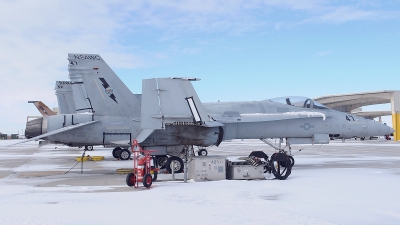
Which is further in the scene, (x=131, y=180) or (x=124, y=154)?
(x=124, y=154)

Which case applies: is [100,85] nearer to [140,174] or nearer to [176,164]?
[176,164]

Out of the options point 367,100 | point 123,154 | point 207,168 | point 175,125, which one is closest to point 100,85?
point 175,125

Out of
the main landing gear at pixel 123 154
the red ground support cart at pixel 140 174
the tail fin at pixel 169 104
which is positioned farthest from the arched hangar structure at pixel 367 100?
the red ground support cart at pixel 140 174

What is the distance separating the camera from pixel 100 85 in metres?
14.9

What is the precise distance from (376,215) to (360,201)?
135cm

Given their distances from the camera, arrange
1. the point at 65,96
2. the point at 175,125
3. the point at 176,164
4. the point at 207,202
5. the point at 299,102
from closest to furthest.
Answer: the point at 207,202, the point at 175,125, the point at 176,164, the point at 299,102, the point at 65,96

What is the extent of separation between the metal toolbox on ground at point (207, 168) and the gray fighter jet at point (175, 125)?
1432mm

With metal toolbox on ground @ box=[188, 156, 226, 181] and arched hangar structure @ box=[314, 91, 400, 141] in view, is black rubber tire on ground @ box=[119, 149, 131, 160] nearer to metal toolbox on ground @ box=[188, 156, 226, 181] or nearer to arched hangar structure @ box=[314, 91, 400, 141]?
metal toolbox on ground @ box=[188, 156, 226, 181]

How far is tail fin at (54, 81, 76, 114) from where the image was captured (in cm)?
2853

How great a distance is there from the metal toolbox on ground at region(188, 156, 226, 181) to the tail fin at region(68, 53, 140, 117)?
4190 millimetres

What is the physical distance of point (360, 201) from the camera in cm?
818

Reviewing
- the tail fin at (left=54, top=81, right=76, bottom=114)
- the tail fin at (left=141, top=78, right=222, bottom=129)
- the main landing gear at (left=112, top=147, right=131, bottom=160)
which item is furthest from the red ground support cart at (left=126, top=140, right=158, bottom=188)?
the tail fin at (left=54, top=81, right=76, bottom=114)

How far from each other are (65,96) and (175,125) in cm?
1807

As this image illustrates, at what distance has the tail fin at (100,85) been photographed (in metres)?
15.0
